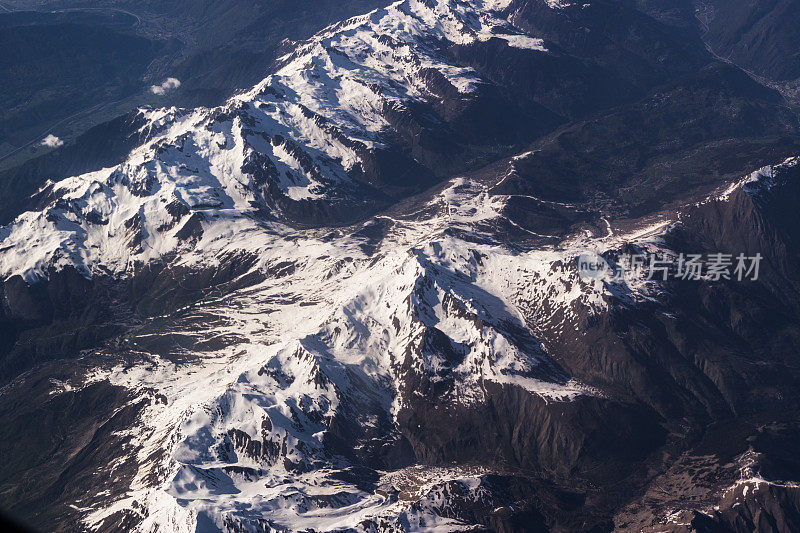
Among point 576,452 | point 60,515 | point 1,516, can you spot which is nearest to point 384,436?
point 576,452

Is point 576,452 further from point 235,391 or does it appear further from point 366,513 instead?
point 235,391

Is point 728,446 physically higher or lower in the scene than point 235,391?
lower

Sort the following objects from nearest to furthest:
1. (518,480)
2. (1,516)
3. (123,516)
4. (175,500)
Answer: (1,516) → (175,500) → (123,516) → (518,480)

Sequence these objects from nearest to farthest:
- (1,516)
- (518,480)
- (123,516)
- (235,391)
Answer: (1,516) < (123,516) < (518,480) < (235,391)

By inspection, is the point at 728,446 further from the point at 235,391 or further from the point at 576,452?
the point at 235,391

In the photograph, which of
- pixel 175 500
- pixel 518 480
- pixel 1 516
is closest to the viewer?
pixel 1 516

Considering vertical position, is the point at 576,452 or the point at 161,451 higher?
the point at 161,451

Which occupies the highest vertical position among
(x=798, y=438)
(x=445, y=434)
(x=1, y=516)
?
(x=1, y=516)

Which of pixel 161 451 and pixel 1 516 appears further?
pixel 161 451

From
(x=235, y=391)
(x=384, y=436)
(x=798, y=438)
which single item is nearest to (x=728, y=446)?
(x=798, y=438)
